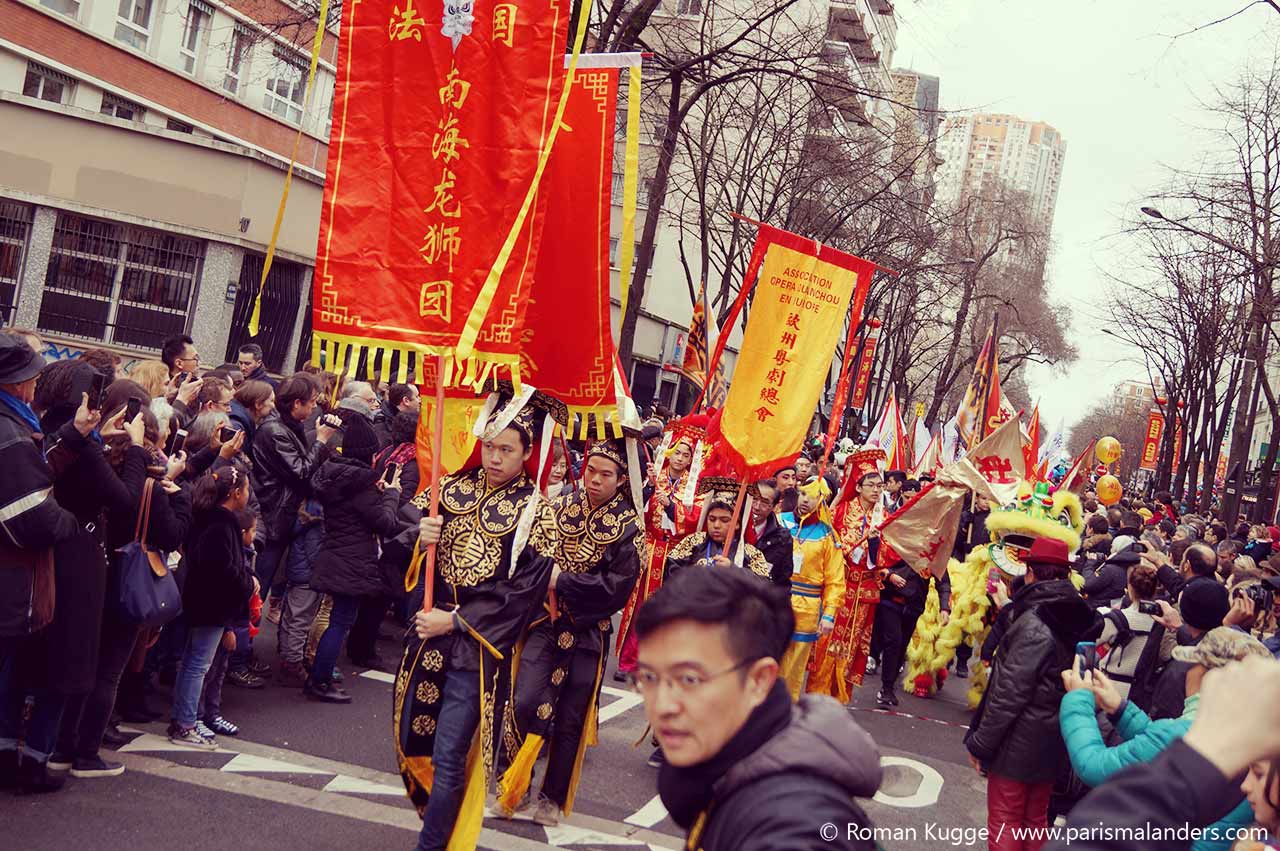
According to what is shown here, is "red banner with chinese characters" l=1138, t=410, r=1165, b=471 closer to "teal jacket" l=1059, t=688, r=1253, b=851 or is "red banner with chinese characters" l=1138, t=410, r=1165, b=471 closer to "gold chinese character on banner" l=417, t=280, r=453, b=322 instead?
"teal jacket" l=1059, t=688, r=1253, b=851

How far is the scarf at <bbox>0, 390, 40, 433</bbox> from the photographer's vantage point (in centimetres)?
493

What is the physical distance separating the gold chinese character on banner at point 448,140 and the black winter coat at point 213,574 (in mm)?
2663

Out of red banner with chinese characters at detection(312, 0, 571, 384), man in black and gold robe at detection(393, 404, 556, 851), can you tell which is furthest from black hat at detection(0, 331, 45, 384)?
man in black and gold robe at detection(393, 404, 556, 851)

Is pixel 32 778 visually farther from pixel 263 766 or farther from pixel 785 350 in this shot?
pixel 785 350

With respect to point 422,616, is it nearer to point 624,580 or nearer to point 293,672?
point 624,580

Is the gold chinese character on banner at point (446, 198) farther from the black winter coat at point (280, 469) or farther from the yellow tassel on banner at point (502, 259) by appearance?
the black winter coat at point (280, 469)

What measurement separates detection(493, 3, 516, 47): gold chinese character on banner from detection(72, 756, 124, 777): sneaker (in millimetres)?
3880

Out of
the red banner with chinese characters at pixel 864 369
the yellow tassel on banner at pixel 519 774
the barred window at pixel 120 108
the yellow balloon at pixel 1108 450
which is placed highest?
the barred window at pixel 120 108

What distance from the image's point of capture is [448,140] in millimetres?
4914

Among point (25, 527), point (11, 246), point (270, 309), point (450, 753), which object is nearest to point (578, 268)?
point (450, 753)

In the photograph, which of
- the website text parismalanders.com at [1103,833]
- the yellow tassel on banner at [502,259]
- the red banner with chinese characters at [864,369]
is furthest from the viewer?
the red banner with chinese characters at [864,369]

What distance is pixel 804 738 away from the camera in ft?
7.04

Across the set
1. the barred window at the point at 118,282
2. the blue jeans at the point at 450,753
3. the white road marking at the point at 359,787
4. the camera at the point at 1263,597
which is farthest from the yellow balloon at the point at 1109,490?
the blue jeans at the point at 450,753

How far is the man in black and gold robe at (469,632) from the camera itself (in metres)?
4.98
